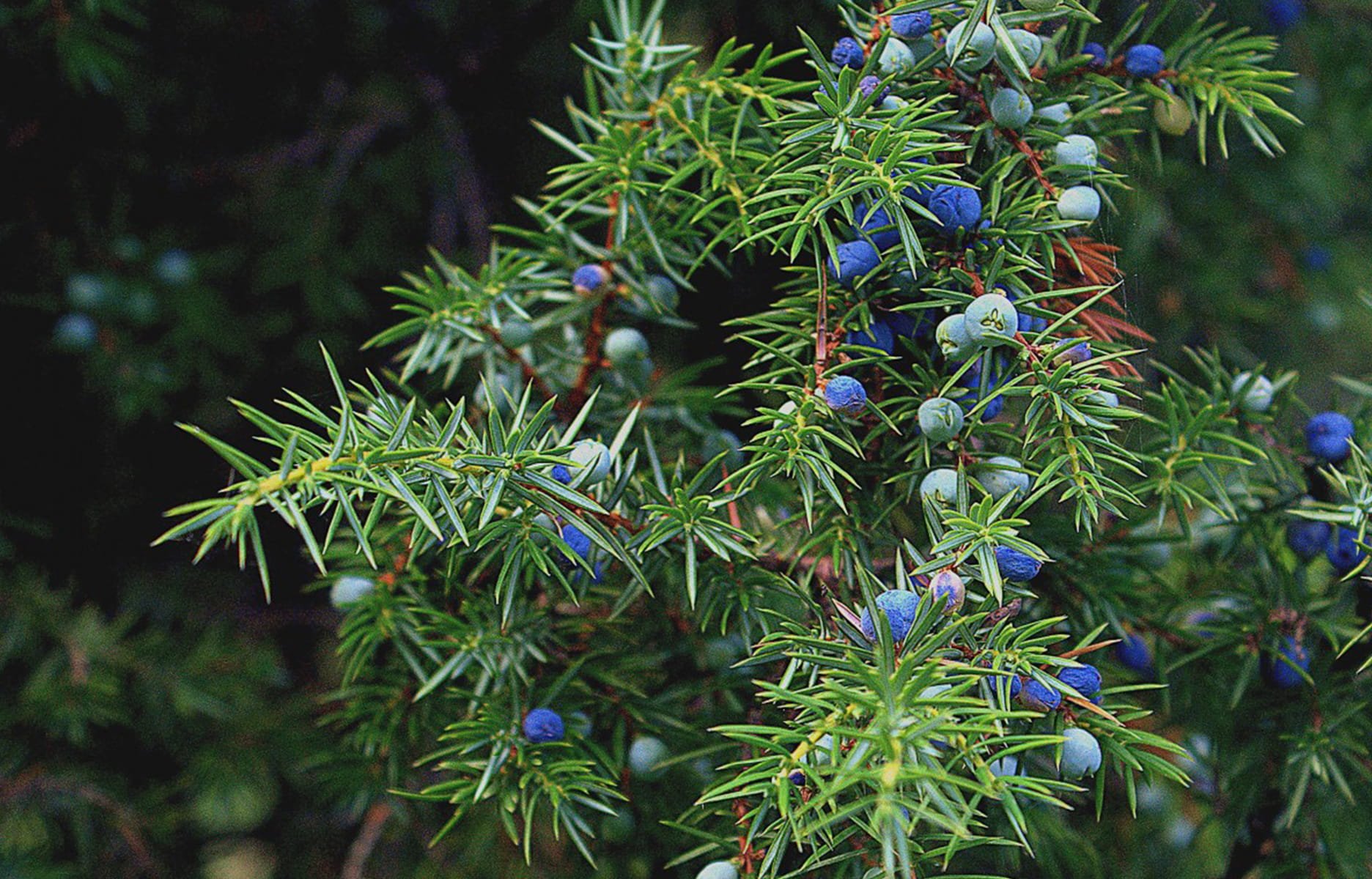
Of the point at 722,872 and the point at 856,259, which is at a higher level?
the point at 856,259

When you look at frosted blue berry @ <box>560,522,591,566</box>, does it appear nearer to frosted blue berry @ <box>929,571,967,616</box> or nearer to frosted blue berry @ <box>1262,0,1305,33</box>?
frosted blue berry @ <box>929,571,967,616</box>

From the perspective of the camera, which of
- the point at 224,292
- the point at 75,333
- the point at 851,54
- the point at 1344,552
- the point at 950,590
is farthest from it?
the point at 224,292

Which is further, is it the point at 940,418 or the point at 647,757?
the point at 647,757

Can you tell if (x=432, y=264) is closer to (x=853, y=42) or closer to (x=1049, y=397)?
(x=853, y=42)

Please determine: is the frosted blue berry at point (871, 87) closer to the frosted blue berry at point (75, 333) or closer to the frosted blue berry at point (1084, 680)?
the frosted blue berry at point (1084, 680)

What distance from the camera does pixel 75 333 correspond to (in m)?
1.14

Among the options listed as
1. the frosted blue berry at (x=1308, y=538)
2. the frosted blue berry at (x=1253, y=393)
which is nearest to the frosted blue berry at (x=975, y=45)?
the frosted blue berry at (x=1253, y=393)

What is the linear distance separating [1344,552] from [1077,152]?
14.1 inches

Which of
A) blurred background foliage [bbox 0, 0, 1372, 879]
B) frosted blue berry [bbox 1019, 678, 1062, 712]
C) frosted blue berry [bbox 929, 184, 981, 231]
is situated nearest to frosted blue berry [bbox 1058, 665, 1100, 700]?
frosted blue berry [bbox 1019, 678, 1062, 712]

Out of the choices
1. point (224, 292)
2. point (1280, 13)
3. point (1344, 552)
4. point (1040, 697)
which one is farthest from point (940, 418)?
point (224, 292)

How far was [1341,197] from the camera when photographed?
1647 millimetres

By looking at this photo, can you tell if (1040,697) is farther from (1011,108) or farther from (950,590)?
(1011,108)

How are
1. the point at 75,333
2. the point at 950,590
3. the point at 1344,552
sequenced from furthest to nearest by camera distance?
the point at 75,333, the point at 1344,552, the point at 950,590

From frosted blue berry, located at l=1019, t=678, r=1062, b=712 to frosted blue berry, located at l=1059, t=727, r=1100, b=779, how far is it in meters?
0.02
